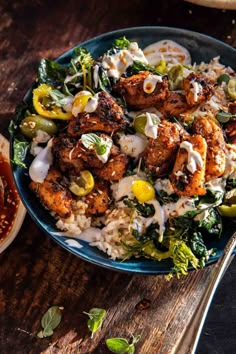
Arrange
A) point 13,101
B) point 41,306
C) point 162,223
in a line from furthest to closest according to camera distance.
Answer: point 13,101
point 41,306
point 162,223

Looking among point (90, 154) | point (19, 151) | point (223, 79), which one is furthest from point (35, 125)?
point (223, 79)

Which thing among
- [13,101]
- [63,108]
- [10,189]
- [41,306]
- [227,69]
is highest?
[227,69]

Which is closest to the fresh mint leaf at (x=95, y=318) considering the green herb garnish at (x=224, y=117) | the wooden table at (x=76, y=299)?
the wooden table at (x=76, y=299)

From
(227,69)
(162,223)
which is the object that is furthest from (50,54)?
(162,223)

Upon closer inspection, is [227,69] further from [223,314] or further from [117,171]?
[223,314]

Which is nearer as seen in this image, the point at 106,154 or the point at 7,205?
the point at 106,154

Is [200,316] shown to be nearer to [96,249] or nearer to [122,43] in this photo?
[96,249]

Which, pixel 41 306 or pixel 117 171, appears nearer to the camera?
pixel 117 171
